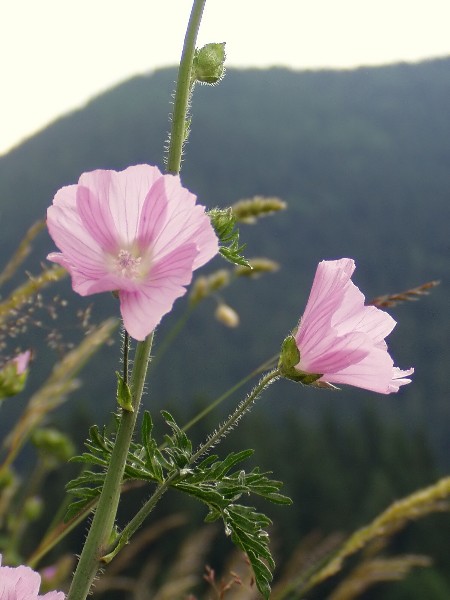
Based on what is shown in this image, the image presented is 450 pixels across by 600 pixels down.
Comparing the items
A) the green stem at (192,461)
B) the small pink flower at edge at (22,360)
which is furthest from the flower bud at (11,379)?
the green stem at (192,461)

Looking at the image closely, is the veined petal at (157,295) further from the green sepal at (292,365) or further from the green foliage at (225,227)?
the green sepal at (292,365)

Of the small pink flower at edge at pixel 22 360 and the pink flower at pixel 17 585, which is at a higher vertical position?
the small pink flower at edge at pixel 22 360

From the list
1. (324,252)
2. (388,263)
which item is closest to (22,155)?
(324,252)

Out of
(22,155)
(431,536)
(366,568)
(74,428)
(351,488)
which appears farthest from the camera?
(22,155)

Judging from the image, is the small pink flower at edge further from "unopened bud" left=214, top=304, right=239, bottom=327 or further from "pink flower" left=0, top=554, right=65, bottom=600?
"unopened bud" left=214, top=304, right=239, bottom=327

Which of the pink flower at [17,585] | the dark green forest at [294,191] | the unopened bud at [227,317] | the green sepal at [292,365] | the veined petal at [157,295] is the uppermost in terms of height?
the veined petal at [157,295]

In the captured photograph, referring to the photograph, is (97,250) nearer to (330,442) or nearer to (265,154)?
(330,442)

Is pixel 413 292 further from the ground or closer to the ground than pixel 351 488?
further from the ground

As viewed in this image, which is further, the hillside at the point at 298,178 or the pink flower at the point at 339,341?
the hillside at the point at 298,178
